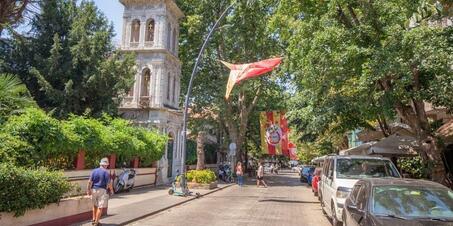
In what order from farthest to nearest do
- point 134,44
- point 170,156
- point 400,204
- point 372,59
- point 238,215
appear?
point 170,156 → point 134,44 → point 238,215 → point 372,59 → point 400,204

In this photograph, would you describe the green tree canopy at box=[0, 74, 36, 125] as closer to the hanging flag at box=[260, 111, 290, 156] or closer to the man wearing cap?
the man wearing cap

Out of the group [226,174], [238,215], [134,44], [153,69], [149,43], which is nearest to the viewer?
[238,215]

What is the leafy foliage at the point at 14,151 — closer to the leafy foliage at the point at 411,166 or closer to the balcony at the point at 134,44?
the leafy foliage at the point at 411,166

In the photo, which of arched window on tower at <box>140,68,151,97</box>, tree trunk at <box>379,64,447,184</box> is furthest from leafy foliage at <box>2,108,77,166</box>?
arched window on tower at <box>140,68,151,97</box>

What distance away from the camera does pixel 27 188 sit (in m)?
9.85

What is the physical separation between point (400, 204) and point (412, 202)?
23 centimetres

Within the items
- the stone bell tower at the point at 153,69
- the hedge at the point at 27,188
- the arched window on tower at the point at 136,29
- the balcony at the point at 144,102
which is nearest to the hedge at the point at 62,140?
the hedge at the point at 27,188

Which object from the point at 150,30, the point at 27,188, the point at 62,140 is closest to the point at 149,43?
the point at 150,30

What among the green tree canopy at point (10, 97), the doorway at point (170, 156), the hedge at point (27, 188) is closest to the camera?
the hedge at point (27, 188)

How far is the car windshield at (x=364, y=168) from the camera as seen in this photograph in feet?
43.1

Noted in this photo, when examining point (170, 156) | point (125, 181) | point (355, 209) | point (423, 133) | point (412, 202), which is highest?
point (170, 156)

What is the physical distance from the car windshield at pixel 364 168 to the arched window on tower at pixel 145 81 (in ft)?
71.8

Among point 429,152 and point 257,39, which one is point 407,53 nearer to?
point 429,152

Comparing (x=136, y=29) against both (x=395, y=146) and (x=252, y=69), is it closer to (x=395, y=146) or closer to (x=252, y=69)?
(x=252, y=69)
